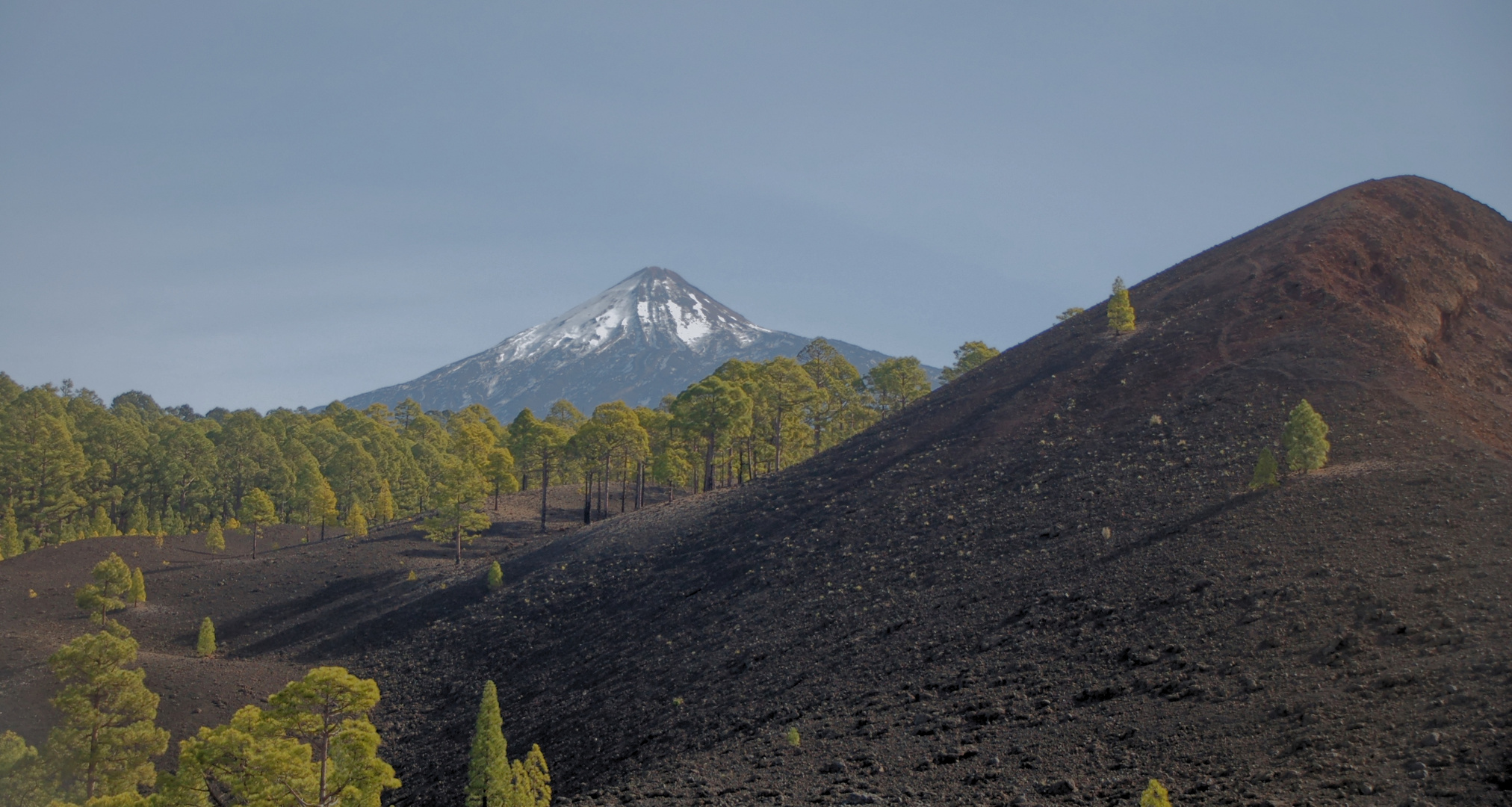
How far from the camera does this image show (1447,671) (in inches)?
667

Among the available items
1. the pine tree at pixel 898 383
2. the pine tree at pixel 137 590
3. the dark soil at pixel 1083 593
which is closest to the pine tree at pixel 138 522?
the pine tree at pixel 137 590

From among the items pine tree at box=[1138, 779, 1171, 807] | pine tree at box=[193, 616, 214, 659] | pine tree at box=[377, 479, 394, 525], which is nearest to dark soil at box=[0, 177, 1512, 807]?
pine tree at box=[193, 616, 214, 659]

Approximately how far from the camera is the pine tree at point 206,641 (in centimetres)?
4188

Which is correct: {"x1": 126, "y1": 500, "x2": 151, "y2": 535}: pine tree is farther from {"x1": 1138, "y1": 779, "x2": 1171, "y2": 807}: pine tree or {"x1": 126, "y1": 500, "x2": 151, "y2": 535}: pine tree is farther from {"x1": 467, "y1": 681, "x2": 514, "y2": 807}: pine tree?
{"x1": 1138, "y1": 779, "x2": 1171, "y2": 807}: pine tree

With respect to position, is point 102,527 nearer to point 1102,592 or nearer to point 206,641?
point 206,641

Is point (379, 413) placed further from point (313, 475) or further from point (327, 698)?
point (327, 698)

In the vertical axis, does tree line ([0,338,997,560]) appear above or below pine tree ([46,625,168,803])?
above

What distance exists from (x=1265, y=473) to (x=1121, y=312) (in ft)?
69.0

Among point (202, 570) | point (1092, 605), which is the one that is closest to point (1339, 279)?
point (1092, 605)

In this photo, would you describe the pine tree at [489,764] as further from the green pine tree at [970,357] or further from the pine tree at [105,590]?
the green pine tree at [970,357]

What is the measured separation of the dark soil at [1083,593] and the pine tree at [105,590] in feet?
14.7

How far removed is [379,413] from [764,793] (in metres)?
102

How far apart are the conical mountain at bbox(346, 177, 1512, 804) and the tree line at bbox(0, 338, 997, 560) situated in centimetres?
912

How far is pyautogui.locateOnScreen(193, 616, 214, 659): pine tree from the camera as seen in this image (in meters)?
41.9
